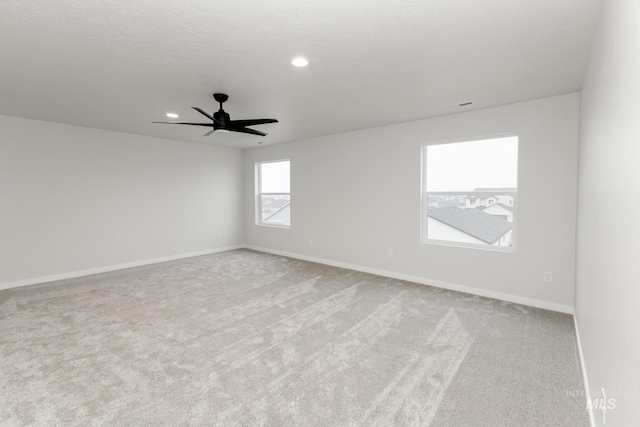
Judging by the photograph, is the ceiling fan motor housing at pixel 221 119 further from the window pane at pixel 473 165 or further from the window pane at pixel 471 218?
the window pane at pixel 471 218

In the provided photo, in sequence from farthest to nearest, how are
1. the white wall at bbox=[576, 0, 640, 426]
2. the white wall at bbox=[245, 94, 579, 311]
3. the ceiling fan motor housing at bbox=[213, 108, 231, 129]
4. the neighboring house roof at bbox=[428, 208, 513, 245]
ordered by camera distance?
the neighboring house roof at bbox=[428, 208, 513, 245]
the white wall at bbox=[245, 94, 579, 311]
the ceiling fan motor housing at bbox=[213, 108, 231, 129]
the white wall at bbox=[576, 0, 640, 426]

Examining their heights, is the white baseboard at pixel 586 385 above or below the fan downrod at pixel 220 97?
below

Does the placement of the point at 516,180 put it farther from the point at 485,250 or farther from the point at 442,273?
the point at 442,273

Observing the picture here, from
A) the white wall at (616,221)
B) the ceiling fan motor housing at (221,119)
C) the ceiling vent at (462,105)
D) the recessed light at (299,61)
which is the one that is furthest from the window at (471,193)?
the ceiling fan motor housing at (221,119)

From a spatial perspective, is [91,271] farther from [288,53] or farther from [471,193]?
[471,193]

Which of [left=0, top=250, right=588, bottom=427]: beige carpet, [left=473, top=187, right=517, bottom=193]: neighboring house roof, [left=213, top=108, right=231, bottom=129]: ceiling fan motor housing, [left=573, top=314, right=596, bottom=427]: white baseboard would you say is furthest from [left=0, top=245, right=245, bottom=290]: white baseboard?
[left=573, top=314, right=596, bottom=427]: white baseboard

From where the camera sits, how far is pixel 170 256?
6043 millimetres

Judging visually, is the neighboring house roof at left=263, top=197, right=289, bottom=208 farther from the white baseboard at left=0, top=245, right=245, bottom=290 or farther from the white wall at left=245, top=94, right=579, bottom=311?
the white baseboard at left=0, top=245, right=245, bottom=290

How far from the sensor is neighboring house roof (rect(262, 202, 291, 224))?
21.5 feet

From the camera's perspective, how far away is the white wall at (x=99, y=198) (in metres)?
4.32

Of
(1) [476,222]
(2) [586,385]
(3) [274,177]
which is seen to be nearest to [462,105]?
(1) [476,222]

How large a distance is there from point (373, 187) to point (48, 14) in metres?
4.11

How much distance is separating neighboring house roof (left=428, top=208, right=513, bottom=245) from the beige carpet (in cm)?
85

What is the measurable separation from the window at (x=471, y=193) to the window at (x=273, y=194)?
314 centimetres
